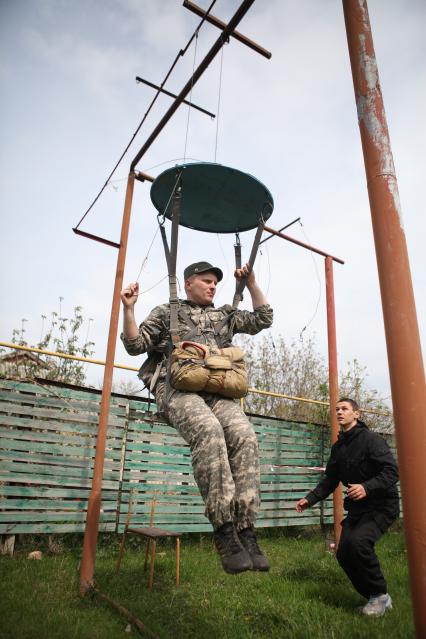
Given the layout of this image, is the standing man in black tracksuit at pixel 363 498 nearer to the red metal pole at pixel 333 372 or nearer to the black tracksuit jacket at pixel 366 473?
the black tracksuit jacket at pixel 366 473

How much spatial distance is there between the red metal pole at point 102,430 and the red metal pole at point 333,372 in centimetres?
355

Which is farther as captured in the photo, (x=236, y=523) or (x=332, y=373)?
(x=332, y=373)

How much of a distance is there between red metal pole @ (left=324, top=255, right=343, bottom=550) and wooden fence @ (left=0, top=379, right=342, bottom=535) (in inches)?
Result: 76.7

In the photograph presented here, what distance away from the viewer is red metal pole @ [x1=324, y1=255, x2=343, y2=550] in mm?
6609

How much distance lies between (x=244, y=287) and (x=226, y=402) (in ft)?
3.10

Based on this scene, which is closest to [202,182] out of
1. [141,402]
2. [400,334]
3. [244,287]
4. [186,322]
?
[244,287]

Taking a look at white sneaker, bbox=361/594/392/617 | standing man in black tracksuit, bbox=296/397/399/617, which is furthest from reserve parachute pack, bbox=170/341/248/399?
white sneaker, bbox=361/594/392/617

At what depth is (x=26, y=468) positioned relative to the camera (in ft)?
17.2

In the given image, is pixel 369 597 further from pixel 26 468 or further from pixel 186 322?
pixel 26 468

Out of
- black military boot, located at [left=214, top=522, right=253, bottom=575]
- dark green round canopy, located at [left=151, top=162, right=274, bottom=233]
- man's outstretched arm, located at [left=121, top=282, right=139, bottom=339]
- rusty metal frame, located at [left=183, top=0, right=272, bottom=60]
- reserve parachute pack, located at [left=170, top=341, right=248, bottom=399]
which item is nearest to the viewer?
black military boot, located at [left=214, top=522, right=253, bottom=575]

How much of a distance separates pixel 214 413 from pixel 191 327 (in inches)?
26.1

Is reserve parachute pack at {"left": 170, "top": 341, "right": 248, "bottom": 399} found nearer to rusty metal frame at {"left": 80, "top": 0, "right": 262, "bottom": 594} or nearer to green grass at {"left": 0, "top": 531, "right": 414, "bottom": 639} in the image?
green grass at {"left": 0, "top": 531, "right": 414, "bottom": 639}

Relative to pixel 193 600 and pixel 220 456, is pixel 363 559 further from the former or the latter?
pixel 220 456

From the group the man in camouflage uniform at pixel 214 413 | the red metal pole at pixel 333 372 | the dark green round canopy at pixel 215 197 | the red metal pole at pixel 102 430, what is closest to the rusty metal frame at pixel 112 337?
the red metal pole at pixel 102 430
